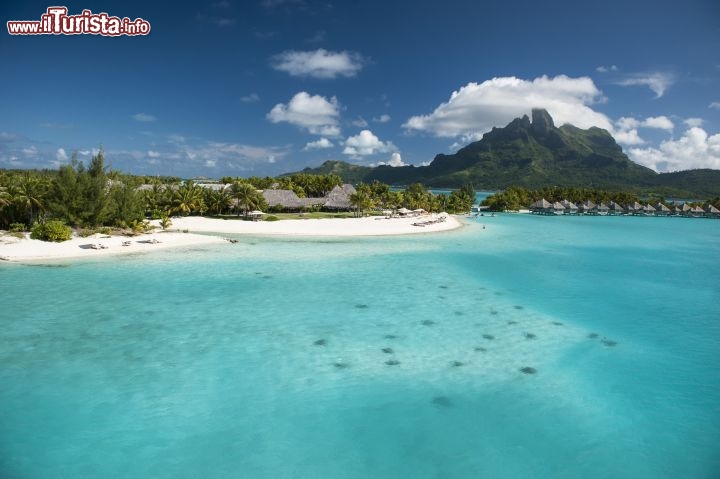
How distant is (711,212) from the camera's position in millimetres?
81000

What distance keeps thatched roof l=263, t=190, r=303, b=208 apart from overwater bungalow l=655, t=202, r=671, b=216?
7435cm

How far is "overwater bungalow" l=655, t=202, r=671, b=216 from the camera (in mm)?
84312

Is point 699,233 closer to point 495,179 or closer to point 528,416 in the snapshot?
point 528,416

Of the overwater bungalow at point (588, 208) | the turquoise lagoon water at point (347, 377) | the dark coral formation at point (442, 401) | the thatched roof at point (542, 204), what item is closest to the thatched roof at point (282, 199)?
the turquoise lagoon water at point (347, 377)

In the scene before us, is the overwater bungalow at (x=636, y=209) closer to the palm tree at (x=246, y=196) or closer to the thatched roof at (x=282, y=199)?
the thatched roof at (x=282, y=199)

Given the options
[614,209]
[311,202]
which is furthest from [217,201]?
[614,209]

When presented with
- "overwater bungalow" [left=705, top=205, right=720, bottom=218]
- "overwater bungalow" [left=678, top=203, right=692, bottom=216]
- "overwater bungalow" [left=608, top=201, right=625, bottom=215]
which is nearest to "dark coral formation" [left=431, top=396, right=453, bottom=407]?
"overwater bungalow" [left=608, top=201, right=625, bottom=215]

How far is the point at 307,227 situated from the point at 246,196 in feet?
33.0

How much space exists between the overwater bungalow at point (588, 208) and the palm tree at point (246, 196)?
65591 mm

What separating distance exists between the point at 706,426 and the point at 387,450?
7346mm

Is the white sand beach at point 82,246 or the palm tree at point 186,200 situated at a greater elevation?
the palm tree at point 186,200

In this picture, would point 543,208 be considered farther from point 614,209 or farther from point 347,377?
point 347,377

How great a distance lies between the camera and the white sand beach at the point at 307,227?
39.7 meters

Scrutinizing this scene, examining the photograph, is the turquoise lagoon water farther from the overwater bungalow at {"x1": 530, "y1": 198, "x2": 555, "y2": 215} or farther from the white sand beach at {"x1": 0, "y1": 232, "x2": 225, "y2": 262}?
the overwater bungalow at {"x1": 530, "y1": 198, "x2": 555, "y2": 215}
